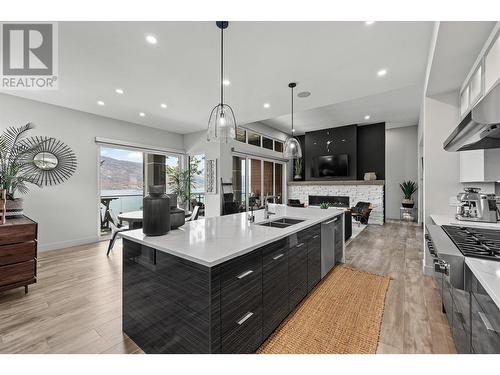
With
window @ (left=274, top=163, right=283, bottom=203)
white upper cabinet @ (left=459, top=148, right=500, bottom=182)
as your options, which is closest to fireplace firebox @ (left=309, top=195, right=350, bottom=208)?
window @ (left=274, top=163, right=283, bottom=203)

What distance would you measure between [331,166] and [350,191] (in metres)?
1.09

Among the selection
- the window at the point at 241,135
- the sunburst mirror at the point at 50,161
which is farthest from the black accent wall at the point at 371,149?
the sunburst mirror at the point at 50,161

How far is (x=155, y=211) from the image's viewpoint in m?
1.63

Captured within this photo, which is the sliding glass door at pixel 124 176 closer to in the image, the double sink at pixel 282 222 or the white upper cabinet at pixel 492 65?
the double sink at pixel 282 222

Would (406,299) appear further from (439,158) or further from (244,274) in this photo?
(244,274)

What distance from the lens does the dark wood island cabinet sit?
122 centimetres

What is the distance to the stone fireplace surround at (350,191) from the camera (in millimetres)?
6984

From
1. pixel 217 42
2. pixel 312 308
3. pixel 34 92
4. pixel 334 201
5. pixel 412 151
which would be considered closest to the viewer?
pixel 312 308

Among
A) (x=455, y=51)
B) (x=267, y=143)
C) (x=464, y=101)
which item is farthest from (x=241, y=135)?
(x=455, y=51)
